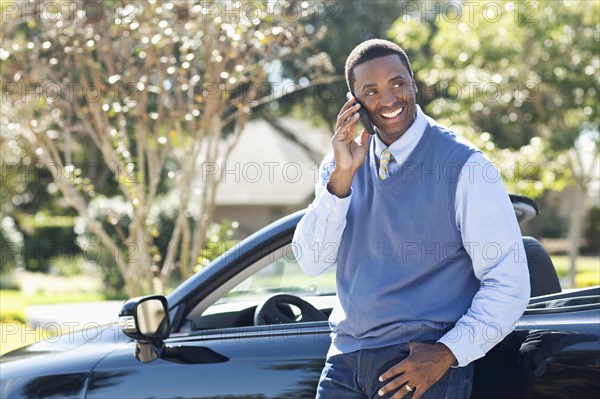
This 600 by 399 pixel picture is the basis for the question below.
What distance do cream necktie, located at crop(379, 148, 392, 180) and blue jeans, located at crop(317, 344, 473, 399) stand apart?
0.51m

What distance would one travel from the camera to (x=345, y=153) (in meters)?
2.54

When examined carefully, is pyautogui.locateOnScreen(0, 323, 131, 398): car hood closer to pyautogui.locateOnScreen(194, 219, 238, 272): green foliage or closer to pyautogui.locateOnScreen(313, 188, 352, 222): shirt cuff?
pyautogui.locateOnScreen(313, 188, 352, 222): shirt cuff

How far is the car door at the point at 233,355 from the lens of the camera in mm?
3006

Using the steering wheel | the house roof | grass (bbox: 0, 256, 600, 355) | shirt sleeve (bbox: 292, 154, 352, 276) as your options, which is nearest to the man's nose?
shirt sleeve (bbox: 292, 154, 352, 276)

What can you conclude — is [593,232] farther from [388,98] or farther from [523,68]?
[388,98]

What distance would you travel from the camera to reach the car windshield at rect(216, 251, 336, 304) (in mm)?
3337

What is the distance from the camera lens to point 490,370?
2717 mm

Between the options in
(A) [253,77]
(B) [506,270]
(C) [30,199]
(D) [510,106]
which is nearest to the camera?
(B) [506,270]

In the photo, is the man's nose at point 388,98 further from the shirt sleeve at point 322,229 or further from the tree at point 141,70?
the tree at point 141,70

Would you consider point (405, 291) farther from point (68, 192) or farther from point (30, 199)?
point (30, 199)

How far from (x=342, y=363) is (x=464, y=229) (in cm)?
53

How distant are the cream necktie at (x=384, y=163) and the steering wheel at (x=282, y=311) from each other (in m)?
0.91

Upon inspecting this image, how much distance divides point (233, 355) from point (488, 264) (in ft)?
3.74

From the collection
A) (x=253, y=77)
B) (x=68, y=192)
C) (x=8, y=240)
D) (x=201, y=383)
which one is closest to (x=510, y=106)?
(x=253, y=77)
